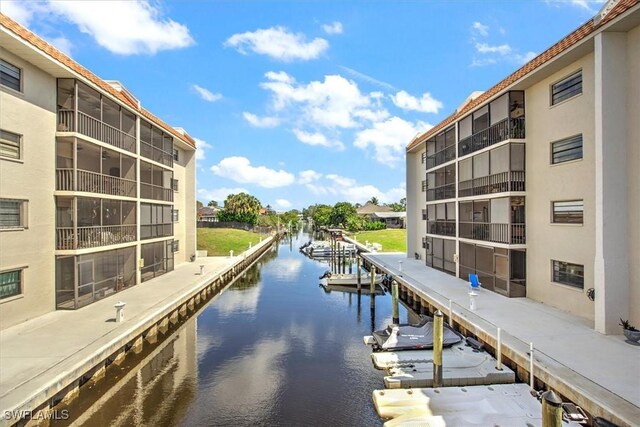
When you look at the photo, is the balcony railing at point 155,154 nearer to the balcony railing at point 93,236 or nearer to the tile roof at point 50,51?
the tile roof at point 50,51

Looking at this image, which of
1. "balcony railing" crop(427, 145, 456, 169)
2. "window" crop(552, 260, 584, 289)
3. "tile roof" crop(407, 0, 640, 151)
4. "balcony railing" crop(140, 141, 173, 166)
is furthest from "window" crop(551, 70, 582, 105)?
"balcony railing" crop(140, 141, 173, 166)

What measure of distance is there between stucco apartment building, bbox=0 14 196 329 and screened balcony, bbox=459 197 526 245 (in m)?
21.5

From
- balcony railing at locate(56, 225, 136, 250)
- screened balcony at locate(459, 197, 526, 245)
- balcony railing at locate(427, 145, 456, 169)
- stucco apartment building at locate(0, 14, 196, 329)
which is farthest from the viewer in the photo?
balcony railing at locate(427, 145, 456, 169)

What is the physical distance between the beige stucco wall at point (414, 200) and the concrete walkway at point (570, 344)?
15.7 metres

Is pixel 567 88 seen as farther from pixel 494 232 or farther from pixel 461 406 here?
pixel 461 406

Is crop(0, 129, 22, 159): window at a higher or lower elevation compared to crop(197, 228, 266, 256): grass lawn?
higher

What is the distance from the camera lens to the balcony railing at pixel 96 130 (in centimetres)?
1786

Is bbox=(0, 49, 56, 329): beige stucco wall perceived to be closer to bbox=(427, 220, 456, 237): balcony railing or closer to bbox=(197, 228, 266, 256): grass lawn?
bbox=(427, 220, 456, 237): balcony railing

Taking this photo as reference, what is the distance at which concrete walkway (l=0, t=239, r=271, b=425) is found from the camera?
9773mm

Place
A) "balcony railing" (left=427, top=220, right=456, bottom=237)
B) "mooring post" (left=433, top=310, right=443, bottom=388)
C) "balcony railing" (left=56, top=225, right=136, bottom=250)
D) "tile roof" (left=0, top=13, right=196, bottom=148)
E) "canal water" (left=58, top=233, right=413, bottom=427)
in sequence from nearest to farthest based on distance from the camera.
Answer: "canal water" (left=58, top=233, right=413, bottom=427) < "mooring post" (left=433, top=310, right=443, bottom=388) < "tile roof" (left=0, top=13, right=196, bottom=148) < "balcony railing" (left=56, top=225, right=136, bottom=250) < "balcony railing" (left=427, top=220, right=456, bottom=237)

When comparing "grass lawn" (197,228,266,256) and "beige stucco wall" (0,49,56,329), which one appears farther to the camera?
"grass lawn" (197,228,266,256)

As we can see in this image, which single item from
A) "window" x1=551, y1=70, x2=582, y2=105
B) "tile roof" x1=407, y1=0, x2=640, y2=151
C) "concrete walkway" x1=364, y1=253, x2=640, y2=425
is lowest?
"concrete walkway" x1=364, y1=253, x2=640, y2=425

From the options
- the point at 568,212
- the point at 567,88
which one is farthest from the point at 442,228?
the point at 567,88

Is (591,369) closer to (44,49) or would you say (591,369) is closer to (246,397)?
(246,397)
